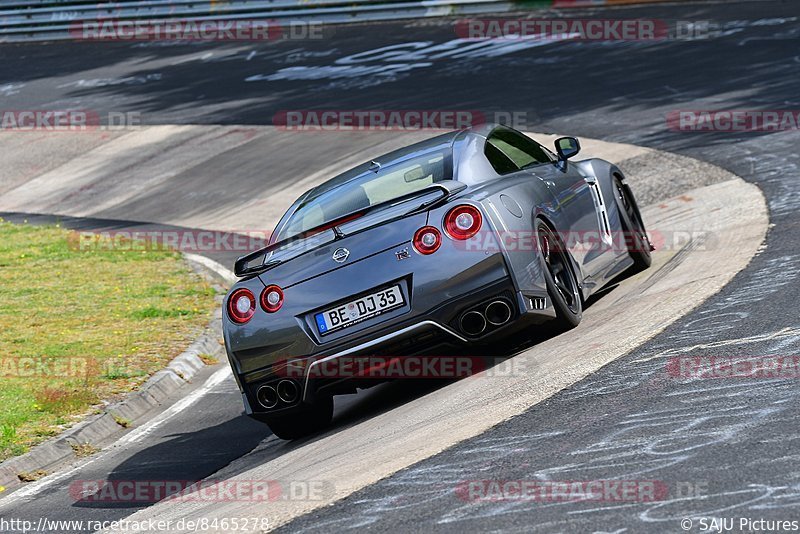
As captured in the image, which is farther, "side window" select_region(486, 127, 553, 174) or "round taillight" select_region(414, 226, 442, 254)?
"side window" select_region(486, 127, 553, 174)

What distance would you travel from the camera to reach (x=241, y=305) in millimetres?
7344

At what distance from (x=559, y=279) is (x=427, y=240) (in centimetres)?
107

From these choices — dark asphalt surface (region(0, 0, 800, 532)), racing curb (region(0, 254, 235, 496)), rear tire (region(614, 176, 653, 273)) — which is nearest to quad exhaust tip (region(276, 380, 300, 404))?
dark asphalt surface (region(0, 0, 800, 532))

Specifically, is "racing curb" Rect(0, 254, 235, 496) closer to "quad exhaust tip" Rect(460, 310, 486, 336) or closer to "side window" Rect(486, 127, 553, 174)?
"quad exhaust tip" Rect(460, 310, 486, 336)

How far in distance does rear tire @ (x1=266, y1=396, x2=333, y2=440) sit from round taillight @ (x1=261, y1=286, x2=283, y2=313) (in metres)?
0.64

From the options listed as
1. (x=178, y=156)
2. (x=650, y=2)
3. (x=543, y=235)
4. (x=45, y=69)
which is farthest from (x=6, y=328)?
(x=45, y=69)

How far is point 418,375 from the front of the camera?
769 cm

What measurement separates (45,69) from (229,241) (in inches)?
702

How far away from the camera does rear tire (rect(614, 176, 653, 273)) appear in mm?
9516

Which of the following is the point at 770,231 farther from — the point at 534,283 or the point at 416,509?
the point at 416,509

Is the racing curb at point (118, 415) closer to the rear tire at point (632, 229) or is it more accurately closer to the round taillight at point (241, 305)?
the round taillight at point (241, 305)

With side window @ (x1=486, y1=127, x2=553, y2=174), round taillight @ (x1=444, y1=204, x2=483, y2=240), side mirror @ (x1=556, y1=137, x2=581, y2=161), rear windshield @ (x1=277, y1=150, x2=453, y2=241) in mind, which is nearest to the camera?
round taillight @ (x1=444, y1=204, x2=483, y2=240)

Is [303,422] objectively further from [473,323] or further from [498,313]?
[498,313]

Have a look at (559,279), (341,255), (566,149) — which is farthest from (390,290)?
(566,149)
